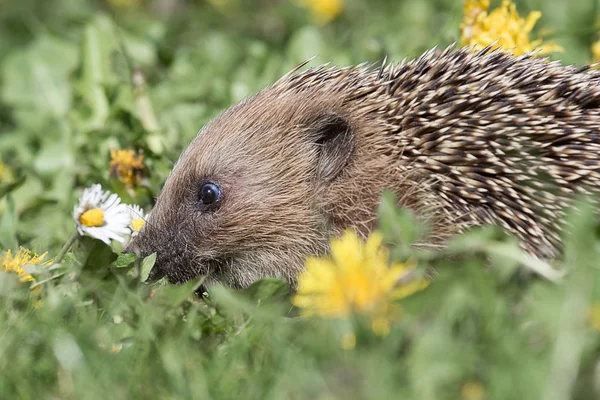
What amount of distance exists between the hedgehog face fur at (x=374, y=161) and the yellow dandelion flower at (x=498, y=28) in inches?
18.8

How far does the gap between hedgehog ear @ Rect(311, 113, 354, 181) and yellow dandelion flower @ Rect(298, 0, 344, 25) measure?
155 inches

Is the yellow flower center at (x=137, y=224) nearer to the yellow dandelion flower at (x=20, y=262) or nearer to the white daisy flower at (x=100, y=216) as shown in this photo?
the white daisy flower at (x=100, y=216)

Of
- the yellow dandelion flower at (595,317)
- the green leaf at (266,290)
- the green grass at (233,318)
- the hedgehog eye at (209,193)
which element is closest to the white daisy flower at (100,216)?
the green grass at (233,318)

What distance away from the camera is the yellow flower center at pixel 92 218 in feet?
11.7

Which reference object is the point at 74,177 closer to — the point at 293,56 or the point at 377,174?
the point at 293,56

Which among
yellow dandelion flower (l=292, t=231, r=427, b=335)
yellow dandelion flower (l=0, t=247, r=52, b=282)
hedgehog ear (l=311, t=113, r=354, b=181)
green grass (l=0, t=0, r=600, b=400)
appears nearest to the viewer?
green grass (l=0, t=0, r=600, b=400)

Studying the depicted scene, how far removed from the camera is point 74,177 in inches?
191

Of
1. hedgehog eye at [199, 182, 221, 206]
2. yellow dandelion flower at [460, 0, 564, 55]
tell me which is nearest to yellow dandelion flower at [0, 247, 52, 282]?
hedgehog eye at [199, 182, 221, 206]

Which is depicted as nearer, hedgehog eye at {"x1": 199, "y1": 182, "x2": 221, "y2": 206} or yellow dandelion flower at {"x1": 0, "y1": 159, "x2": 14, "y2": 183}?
hedgehog eye at {"x1": 199, "y1": 182, "x2": 221, "y2": 206}

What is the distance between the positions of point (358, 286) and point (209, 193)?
1.57 metres

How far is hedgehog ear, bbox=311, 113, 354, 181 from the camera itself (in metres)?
3.78

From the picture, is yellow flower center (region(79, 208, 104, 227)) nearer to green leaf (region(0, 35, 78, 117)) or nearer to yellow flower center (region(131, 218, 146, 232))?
yellow flower center (region(131, 218, 146, 232))

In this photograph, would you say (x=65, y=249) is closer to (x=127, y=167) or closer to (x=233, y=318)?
(x=233, y=318)

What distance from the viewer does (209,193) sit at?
3828 mm
